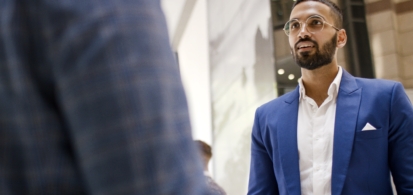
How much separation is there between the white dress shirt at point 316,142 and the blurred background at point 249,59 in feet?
7.03

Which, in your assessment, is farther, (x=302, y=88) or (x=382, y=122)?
(x=302, y=88)

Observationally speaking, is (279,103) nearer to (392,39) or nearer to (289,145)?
(289,145)

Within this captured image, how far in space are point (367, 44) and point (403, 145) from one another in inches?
95.7

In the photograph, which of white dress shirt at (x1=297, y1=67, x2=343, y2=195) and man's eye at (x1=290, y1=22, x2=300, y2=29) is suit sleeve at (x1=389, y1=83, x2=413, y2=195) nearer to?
white dress shirt at (x1=297, y1=67, x2=343, y2=195)

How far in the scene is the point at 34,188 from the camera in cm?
41

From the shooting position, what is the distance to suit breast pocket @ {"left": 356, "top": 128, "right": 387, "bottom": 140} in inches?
65.1

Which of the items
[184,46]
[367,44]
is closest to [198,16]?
[184,46]

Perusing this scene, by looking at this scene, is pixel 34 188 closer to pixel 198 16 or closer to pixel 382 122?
pixel 382 122

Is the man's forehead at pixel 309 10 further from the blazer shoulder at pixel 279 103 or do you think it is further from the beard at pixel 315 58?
the blazer shoulder at pixel 279 103

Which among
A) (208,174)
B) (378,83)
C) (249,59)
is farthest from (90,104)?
(249,59)

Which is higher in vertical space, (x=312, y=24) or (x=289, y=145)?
(x=312, y=24)

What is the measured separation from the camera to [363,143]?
1682 millimetres

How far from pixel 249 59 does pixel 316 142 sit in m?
3.28

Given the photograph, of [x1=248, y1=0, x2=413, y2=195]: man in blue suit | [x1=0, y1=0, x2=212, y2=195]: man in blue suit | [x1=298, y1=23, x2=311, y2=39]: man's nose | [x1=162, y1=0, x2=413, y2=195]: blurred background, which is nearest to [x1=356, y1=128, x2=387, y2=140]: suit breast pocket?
[x1=248, y1=0, x2=413, y2=195]: man in blue suit
